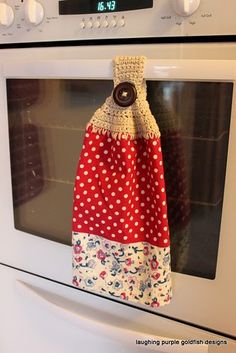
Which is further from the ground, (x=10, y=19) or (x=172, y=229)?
(x=10, y=19)

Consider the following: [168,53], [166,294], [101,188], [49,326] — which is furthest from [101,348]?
[168,53]

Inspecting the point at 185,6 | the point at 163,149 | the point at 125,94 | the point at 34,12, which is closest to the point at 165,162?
the point at 163,149

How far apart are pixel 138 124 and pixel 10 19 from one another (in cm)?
35

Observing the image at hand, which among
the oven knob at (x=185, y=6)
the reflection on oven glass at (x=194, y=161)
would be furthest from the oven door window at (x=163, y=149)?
the oven knob at (x=185, y=6)

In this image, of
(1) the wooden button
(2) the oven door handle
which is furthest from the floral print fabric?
(1) the wooden button

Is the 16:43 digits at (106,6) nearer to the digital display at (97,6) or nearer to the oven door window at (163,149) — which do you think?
the digital display at (97,6)

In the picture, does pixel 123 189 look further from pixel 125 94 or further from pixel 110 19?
pixel 110 19

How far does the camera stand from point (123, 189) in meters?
0.62

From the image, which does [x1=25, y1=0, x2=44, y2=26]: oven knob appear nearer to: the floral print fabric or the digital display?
the digital display

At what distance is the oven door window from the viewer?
1.98 ft

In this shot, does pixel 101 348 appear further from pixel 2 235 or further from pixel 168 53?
pixel 168 53

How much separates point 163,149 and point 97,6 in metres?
0.27

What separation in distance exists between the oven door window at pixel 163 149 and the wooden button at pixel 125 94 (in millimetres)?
43

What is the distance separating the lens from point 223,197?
619 mm
